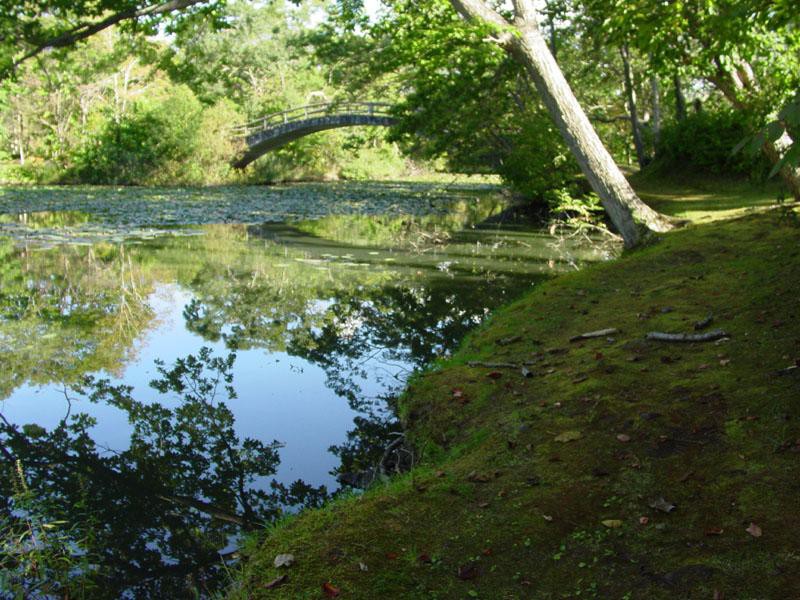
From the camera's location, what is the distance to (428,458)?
157 inches

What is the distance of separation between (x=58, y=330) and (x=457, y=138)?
488 inches

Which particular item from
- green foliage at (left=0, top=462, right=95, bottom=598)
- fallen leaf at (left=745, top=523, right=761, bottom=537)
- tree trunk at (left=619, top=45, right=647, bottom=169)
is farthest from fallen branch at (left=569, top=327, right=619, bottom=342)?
tree trunk at (left=619, top=45, right=647, bottom=169)

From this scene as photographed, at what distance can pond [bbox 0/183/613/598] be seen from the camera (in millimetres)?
3611

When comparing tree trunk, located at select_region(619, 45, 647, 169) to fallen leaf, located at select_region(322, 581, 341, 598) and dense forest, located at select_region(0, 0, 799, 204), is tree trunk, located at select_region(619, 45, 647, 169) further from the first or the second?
fallen leaf, located at select_region(322, 581, 341, 598)

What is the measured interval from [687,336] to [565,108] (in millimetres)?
4997

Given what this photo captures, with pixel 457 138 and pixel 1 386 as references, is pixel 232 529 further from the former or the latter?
pixel 457 138

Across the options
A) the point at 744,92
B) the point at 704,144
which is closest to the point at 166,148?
the point at 704,144

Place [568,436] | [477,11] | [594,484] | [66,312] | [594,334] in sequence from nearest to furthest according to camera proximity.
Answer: [594,484]
[568,436]
[594,334]
[66,312]
[477,11]

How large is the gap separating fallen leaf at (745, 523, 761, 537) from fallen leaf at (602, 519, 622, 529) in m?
0.42

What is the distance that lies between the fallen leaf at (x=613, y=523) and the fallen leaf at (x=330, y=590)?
0.99 metres

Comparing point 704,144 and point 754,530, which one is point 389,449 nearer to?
point 754,530

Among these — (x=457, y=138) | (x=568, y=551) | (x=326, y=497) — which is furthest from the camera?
(x=457, y=138)

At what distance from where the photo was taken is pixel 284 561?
8.96 feet

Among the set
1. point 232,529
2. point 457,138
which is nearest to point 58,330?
point 232,529
